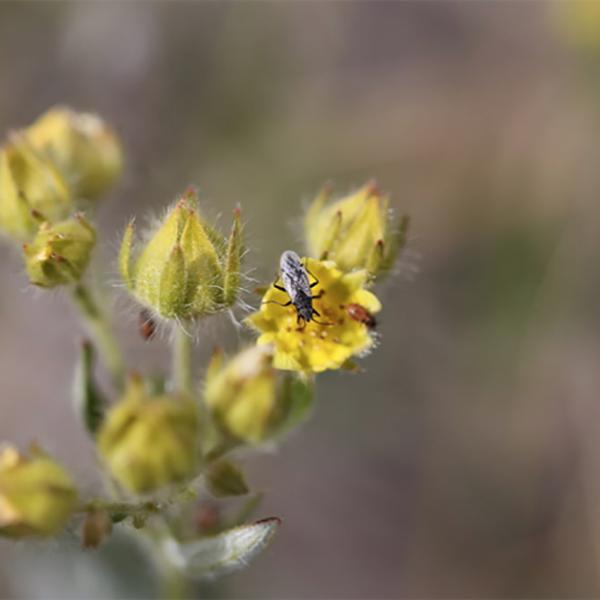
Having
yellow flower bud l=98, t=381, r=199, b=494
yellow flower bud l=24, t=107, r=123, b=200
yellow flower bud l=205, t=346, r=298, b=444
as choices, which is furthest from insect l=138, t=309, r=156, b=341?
yellow flower bud l=24, t=107, r=123, b=200

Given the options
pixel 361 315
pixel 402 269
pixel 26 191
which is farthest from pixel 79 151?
pixel 402 269

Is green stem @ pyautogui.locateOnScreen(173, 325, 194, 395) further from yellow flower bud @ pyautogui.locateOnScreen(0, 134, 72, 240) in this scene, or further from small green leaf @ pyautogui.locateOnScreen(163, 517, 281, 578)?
yellow flower bud @ pyautogui.locateOnScreen(0, 134, 72, 240)

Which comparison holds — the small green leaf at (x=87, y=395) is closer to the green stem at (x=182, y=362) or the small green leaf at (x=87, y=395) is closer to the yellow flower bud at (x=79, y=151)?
the green stem at (x=182, y=362)

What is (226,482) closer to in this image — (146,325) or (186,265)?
(146,325)

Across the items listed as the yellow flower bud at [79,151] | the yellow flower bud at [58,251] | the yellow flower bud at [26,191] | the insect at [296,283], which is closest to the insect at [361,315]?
the insect at [296,283]

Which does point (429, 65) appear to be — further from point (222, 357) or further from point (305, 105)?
point (222, 357)

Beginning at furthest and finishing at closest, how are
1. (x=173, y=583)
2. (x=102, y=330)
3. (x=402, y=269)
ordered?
(x=402, y=269), (x=173, y=583), (x=102, y=330)
